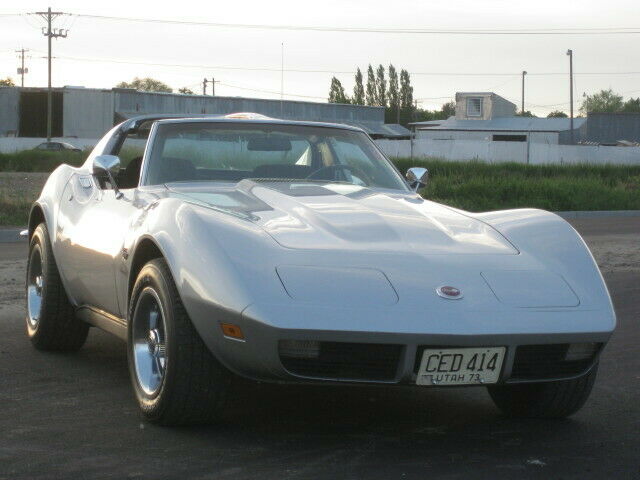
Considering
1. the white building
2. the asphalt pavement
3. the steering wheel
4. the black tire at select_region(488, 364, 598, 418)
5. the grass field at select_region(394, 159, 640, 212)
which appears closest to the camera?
the asphalt pavement

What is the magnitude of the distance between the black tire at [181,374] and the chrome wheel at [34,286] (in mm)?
2321

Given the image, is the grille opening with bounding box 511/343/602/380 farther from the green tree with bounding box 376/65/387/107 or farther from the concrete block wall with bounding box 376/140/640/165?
the green tree with bounding box 376/65/387/107

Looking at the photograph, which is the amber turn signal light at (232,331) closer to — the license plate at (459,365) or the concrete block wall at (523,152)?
the license plate at (459,365)

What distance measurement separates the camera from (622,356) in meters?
6.91

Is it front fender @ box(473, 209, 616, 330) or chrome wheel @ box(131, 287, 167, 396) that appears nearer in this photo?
front fender @ box(473, 209, 616, 330)

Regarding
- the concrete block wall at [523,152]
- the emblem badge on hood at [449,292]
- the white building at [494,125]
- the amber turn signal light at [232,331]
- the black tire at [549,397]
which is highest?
the white building at [494,125]

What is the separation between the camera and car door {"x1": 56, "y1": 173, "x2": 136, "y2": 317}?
225 inches

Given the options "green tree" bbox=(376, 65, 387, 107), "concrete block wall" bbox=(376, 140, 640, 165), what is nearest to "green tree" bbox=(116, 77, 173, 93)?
"green tree" bbox=(376, 65, 387, 107)

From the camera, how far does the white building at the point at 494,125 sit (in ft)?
279

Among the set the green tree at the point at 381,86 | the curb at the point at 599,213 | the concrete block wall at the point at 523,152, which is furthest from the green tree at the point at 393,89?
the curb at the point at 599,213

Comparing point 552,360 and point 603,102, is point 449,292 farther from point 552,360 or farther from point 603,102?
point 603,102

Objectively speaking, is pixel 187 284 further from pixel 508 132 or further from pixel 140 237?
pixel 508 132

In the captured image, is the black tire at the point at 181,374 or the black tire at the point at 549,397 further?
the black tire at the point at 549,397

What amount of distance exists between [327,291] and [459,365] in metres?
0.56
